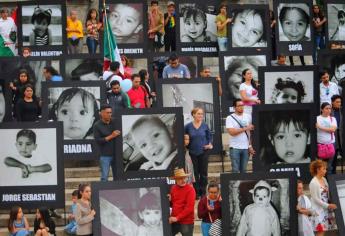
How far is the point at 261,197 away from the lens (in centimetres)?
2394

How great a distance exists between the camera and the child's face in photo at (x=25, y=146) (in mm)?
25566

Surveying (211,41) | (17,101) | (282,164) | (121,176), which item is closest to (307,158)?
(282,164)

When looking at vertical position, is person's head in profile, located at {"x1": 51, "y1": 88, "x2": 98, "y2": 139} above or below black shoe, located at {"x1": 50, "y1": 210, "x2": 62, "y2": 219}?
above

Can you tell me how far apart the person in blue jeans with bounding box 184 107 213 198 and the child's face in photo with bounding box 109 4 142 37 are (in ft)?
27.8

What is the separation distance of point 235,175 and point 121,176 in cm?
268

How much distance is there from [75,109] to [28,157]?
3023 millimetres

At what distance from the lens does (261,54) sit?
33094 millimetres

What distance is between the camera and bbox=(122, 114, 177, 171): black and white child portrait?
2583 centimetres

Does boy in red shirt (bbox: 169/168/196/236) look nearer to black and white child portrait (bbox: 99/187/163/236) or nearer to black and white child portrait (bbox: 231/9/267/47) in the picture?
black and white child portrait (bbox: 99/187/163/236)

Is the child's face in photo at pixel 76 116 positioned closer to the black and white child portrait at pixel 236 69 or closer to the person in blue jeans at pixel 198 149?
the person in blue jeans at pixel 198 149

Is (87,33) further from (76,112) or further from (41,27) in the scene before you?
(76,112)

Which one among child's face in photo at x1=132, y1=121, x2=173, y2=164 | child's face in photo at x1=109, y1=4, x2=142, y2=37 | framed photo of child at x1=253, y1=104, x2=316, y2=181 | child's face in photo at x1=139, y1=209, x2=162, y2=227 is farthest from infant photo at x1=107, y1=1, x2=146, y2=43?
child's face in photo at x1=139, y1=209, x2=162, y2=227

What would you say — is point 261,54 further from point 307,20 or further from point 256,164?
point 256,164

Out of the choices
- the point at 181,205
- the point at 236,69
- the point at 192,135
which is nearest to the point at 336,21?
the point at 236,69
